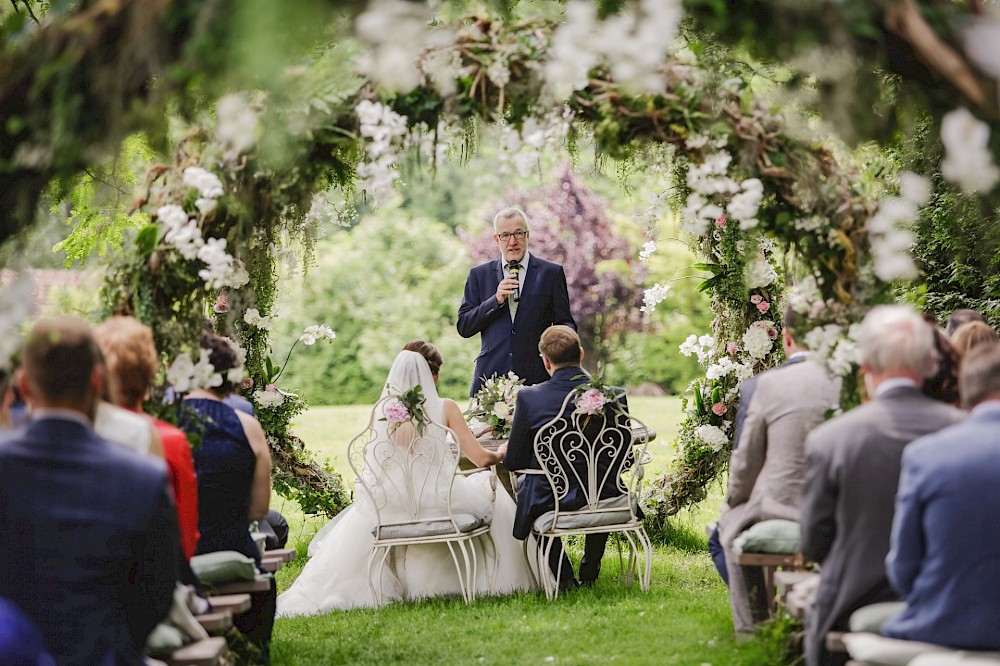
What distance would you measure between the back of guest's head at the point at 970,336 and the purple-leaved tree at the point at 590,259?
1392 centimetres

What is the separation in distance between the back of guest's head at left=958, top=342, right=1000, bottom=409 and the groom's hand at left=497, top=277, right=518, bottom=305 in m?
3.99

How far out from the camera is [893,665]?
3156 millimetres

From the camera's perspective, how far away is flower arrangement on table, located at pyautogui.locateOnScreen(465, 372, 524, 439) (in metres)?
6.79

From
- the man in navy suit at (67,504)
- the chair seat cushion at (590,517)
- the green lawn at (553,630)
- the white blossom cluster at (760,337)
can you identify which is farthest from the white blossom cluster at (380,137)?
the white blossom cluster at (760,337)

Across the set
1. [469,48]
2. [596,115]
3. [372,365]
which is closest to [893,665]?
[596,115]

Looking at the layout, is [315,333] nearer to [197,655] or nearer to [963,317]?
[963,317]

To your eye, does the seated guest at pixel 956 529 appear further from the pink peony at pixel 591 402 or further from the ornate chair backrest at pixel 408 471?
the ornate chair backrest at pixel 408 471

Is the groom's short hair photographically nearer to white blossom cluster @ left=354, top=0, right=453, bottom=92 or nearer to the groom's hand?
the groom's hand

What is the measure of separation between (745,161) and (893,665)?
1.98 meters

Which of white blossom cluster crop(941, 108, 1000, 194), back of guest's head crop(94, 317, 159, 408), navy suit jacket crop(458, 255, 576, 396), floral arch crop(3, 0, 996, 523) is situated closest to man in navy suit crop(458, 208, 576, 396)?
navy suit jacket crop(458, 255, 576, 396)

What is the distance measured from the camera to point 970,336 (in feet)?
15.0

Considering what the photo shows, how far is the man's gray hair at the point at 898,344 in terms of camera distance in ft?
11.3

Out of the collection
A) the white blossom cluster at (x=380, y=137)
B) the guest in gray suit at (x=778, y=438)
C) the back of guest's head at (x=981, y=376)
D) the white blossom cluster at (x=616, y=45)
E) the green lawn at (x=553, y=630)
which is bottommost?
the green lawn at (x=553, y=630)

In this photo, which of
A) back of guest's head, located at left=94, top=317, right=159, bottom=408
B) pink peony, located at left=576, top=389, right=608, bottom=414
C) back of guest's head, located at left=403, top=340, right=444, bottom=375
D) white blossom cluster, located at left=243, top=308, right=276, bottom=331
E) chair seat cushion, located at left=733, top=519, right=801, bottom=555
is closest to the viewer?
back of guest's head, located at left=94, top=317, right=159, bottom=408
